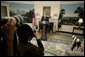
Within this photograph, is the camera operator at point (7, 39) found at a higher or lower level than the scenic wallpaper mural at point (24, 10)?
lower

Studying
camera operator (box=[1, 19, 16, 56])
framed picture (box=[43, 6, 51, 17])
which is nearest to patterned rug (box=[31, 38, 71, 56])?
camera operator (box=[1, 19, 16, 56])

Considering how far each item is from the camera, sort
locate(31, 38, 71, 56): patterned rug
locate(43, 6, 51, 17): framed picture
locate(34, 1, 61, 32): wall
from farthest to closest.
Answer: locate(43, 6, 51, 17): framed picture → locate(34, 1, 61, 32): wall → locate(31, 38, 71, 56): patterned rug

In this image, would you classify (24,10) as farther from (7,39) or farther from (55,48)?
(7,39)

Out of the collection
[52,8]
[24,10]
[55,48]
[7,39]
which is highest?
[52,8]

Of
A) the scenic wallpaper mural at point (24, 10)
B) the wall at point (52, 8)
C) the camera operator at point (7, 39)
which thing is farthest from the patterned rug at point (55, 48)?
the scenic wallpaper mural at point (24, 10)

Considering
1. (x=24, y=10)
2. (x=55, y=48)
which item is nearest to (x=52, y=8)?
(x=24, y=10)

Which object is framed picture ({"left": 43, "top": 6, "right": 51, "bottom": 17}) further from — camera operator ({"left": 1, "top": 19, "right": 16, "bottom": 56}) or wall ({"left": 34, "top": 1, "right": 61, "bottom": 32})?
camera operator ({"left": 1, "top": 19, "right": 16, "bottom": 56})

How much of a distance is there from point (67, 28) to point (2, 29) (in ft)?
16.0

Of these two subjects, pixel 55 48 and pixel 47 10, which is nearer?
pixel 55 48

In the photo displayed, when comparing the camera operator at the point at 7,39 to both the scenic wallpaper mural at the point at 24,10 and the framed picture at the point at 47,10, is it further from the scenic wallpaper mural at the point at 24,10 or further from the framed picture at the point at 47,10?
the scenic wallpaper mural at the point at 24,10

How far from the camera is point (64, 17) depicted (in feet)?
16.9

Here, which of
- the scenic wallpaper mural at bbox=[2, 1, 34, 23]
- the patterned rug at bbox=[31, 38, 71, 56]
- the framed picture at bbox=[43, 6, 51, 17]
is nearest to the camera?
the patterned rug at bbox=[31, 38, 71, 56]

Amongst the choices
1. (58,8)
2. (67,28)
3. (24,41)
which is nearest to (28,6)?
(58,8)

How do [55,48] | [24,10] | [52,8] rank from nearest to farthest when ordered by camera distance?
[55,48] → [52,8] → [24,10]
